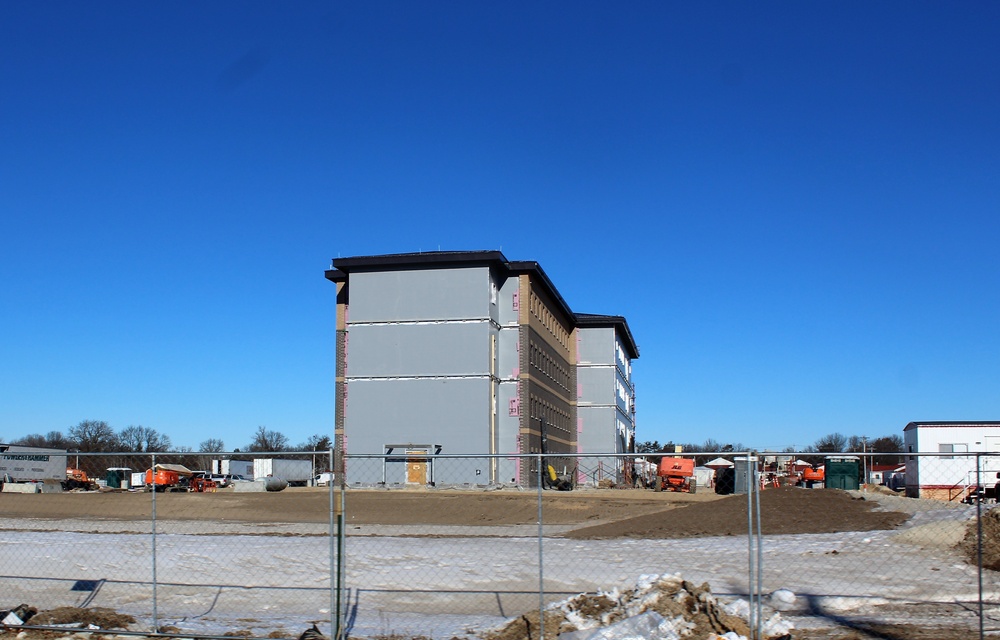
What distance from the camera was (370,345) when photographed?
204 feet

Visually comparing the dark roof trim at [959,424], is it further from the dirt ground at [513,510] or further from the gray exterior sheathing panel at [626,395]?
the gray exterior sheathing panel at [626,395]

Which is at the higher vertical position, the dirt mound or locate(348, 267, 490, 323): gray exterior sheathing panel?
locate(348, 267, 490, 323): gray exterior sheathing panel

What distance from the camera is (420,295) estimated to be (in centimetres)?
6212

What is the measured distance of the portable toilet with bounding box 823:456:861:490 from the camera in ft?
136

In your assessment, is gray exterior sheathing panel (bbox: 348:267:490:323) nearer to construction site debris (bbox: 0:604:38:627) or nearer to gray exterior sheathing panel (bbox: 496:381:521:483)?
gray exterior sheathing panel (bbox: 496:381:521:483)

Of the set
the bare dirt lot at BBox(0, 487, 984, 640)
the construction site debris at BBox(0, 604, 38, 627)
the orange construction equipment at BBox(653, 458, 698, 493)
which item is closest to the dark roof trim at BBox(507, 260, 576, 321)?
the orange construction equipment at BBox(653, 458, 698, 493)

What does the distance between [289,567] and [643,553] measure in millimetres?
7827

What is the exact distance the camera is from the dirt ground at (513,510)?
25.3 meters

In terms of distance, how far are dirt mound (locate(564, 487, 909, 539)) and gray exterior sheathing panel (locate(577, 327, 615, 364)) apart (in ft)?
204

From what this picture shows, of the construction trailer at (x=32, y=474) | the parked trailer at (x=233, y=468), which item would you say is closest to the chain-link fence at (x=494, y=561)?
the construction trailer at (x=32, y=474)

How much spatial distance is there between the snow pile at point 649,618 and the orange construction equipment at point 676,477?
4547 centimetres

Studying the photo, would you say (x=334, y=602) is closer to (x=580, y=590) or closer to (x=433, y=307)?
(x=580, y=590)

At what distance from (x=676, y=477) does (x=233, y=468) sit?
130 ft

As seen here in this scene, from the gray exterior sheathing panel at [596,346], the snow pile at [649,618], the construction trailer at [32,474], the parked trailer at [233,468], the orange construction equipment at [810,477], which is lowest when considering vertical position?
the parked trailer at [233,468]
